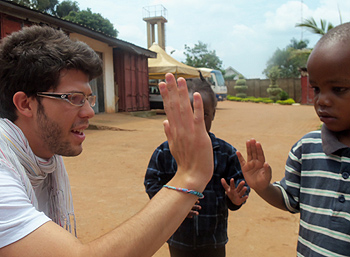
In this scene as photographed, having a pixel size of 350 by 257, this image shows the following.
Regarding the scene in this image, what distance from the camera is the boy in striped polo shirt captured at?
1.27 meters

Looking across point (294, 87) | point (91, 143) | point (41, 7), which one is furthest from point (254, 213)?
point (41, 7)

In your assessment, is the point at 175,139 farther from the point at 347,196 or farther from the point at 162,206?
the point at 347,196

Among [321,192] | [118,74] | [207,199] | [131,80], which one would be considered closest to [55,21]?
[118,74]

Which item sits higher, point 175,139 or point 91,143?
point 175,139

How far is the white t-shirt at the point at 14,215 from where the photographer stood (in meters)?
0.91

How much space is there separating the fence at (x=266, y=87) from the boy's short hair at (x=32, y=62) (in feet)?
95.7

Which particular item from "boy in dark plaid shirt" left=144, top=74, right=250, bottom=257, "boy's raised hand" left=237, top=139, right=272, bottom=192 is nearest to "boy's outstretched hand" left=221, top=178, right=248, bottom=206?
"boy in dark plaid shirt" left=144, top=74, right=250, bottom=257

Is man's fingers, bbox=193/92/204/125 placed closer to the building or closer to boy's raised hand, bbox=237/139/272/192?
boy's raised hand, bbox=237/139/272/192

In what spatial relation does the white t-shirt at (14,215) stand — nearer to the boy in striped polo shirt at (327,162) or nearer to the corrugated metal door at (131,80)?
the boy in striped polo shirt at (327,162)

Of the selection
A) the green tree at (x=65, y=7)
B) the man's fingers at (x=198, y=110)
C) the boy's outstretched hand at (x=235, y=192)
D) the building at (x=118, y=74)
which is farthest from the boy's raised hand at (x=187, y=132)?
the green tree at (x=65, y=7)

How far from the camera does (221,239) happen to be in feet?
5.90

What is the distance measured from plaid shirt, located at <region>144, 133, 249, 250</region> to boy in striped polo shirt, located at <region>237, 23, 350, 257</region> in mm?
392

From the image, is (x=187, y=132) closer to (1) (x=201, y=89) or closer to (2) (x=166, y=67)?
(1) (x=201, y=89)

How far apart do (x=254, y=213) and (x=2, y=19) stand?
324 inches
